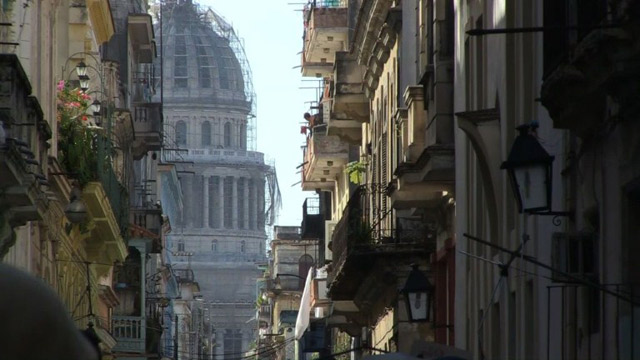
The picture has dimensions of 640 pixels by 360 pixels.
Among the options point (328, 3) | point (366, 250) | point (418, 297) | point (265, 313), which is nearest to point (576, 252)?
point (418, 297)

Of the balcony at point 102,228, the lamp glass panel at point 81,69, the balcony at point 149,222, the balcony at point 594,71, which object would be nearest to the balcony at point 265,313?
the balcony at point 149,222

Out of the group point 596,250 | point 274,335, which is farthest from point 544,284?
point 274,335

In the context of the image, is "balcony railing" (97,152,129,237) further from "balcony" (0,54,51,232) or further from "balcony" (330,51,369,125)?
"balcony" (0,54,51,232)

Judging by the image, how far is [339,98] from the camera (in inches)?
1458

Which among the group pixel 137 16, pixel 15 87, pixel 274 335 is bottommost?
pixel 274 335

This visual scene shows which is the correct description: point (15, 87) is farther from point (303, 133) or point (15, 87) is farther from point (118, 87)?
point (303, 133)

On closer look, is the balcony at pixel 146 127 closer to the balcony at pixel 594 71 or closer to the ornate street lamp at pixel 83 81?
the ornate street lamp at pixel 83 81

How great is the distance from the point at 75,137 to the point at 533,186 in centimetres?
1925

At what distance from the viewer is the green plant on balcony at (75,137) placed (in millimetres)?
28438

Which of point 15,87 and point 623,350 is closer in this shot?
point 623,350

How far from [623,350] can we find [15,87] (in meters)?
9.07

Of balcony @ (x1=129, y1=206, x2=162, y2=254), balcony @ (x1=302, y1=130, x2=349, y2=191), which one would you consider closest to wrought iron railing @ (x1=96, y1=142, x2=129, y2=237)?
balcony @ (x1=129, y1=206, x2=162, y2=254)

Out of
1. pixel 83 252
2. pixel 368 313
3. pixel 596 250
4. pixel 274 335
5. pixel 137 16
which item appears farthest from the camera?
pixel 274 335

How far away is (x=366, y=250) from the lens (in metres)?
28.2
